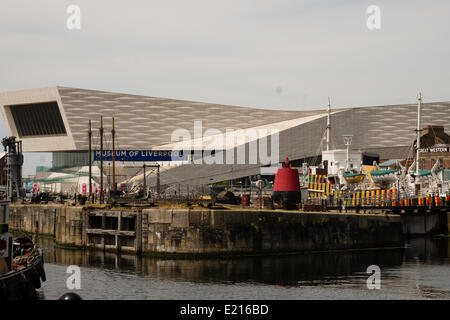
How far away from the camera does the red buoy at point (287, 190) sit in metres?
60.9

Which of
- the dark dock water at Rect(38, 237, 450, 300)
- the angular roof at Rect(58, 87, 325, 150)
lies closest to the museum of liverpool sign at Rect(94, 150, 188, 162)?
the angular roof at Rect(58, 87, 325, 150)

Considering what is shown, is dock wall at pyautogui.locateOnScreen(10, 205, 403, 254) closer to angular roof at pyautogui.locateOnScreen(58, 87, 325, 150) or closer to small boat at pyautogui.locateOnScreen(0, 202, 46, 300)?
small boat at pyautogui.locateOnScreen(0, 202, 46, 300)

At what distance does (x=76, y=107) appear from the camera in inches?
6063

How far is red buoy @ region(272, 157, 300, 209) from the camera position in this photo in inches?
2398

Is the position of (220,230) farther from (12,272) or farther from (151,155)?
(151,155)

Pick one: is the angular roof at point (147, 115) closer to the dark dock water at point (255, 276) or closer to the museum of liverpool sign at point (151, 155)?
the museum of liverpool sign at point (151, 155)

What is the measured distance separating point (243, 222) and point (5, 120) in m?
118

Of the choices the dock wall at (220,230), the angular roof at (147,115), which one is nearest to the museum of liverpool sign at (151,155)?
the angular roof at (147,115)

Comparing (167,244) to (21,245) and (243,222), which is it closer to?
(243,222)

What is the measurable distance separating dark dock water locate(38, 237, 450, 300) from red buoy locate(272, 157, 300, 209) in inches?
276

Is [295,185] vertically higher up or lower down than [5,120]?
lower down

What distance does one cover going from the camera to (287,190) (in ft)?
201

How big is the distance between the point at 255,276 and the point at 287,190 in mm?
17324
